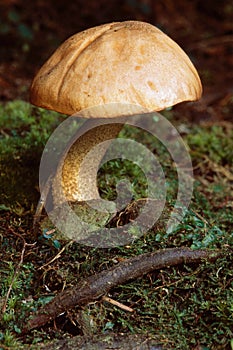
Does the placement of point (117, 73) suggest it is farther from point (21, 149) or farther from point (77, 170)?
point (21, 149)

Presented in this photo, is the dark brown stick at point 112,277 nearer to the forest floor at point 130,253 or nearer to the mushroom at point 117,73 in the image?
the forest floor at point 130,253

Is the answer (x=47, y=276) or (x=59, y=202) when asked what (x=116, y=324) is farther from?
(x=59, y=202)

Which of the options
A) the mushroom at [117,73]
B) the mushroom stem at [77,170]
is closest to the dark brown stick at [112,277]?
the mushroom stem at [77,170]

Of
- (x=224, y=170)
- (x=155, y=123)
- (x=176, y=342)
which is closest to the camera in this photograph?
(x=176, y=342)

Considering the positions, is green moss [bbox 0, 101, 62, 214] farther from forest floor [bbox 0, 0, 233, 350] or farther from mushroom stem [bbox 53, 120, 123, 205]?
mushroom stem [bbox 53, 120, 123, 205]

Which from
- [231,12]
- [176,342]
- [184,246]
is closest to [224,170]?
[184,246]

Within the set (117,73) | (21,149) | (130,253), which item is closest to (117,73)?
(117,73)
